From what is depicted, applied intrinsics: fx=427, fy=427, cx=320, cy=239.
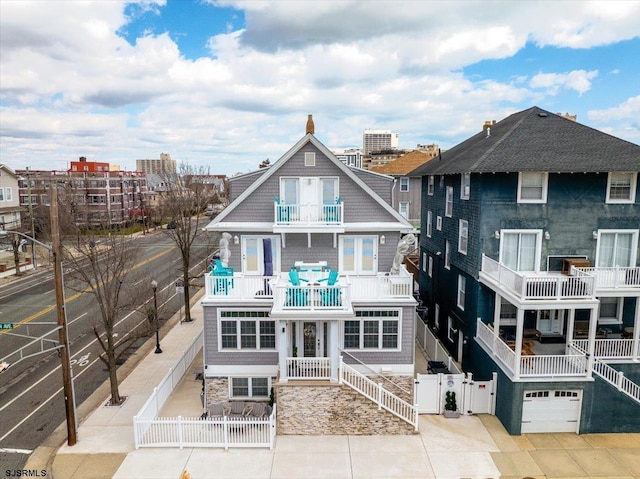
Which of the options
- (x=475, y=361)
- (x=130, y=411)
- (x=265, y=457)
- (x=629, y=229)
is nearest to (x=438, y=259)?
(x=475, y=361)

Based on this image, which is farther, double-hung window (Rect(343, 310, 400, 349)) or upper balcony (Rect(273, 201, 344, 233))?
upper balcony (Rect(273, 201, 344, 233))

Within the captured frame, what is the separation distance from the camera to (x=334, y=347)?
15.4 m

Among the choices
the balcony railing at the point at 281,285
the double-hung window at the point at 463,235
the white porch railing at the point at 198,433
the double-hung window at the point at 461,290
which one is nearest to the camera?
the white porch railing at the point at 198,433

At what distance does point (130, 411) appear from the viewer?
1659cm

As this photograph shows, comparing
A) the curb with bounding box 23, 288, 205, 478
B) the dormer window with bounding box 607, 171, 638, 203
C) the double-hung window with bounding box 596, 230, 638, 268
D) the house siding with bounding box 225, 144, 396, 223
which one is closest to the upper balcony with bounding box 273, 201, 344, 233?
the house siding with bounding box 225, 144, 396, 223

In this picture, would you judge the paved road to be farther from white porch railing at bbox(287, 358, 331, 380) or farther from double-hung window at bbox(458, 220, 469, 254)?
double-hung window at bbox(458, 220, 469, 254)

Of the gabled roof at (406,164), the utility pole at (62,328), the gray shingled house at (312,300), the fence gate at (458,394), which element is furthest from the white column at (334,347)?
the gabled roof at (406,164)

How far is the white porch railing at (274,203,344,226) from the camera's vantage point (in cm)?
1728

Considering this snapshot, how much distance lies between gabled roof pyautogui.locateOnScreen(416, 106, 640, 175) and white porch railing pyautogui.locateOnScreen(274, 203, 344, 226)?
5.46 metres

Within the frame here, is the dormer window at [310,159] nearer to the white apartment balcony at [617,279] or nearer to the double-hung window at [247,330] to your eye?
the double-hung window at [247,330]

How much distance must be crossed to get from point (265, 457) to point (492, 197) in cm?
1292

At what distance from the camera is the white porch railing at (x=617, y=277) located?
16.5 meters

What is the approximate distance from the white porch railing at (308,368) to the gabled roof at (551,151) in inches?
367

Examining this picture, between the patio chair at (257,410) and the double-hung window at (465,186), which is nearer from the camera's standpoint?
the patio chair at (257,410)
